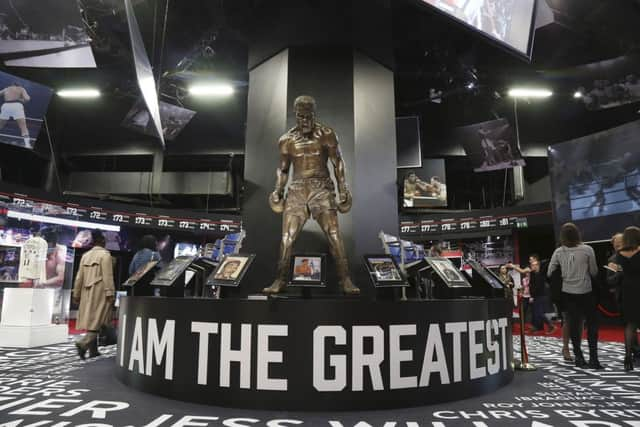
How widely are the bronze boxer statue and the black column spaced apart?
3.22 feet

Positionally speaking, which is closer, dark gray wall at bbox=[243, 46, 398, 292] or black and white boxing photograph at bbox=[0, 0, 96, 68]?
dark gray wall at bbox=[243, 46, 398, 292]

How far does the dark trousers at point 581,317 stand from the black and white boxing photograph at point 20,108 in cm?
1003

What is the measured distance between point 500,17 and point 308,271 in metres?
4.00

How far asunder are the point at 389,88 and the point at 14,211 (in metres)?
7.57

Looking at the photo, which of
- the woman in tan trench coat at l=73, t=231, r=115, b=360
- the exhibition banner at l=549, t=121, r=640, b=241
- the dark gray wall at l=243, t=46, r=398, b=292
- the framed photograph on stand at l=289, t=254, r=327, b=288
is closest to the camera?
the framed photograph on stand at l=289, t=254, r=327, b=288

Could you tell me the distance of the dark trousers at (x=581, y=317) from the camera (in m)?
4.43

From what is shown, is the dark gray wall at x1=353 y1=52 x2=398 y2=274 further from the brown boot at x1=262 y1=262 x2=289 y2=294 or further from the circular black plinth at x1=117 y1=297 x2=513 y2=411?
the circular black plinth at x1=117 y1=297 x2=513 y2=411

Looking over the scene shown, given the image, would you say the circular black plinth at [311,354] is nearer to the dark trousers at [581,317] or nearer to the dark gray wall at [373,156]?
the dark gray wall at [373,156]

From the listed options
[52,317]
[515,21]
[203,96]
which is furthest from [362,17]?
[52,317]

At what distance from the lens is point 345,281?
3.80 meters

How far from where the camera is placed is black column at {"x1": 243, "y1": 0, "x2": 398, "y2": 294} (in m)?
5.01

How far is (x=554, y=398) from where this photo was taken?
309cm

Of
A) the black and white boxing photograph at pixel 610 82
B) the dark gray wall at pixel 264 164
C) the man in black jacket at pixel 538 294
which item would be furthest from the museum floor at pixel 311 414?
the black and white boxing photograph at pixel 610 82

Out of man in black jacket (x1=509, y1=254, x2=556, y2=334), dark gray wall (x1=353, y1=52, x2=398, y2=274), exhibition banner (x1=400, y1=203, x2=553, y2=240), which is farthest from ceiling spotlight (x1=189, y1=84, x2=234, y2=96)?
man in black jacket (x1=509, y1=254, x2=556, y2=334)
